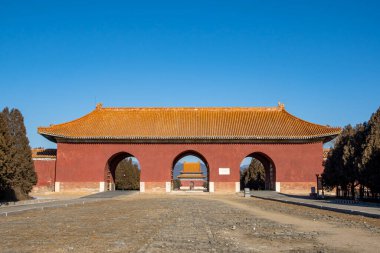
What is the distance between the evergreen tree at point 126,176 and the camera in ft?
161

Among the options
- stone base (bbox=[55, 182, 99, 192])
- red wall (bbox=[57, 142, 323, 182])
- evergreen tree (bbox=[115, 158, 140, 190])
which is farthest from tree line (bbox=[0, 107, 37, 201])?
evergreen tree (bbox=[115, 158, 140, 190])

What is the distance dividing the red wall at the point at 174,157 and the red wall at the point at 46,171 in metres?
1.02

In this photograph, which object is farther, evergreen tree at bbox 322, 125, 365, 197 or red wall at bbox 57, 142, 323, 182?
red wall at bbox 57, 142, 323, 182

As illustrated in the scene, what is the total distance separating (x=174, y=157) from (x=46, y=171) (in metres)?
10.6

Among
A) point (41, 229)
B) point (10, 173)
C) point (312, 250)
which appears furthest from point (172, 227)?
point (10, 173)

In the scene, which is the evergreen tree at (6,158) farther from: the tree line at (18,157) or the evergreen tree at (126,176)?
the evergreen tree at (126,176)

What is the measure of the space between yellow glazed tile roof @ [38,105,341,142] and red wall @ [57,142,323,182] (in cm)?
101

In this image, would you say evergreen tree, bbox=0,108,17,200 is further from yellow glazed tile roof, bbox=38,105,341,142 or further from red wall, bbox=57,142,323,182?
red wall, bbox=57,142,323,182

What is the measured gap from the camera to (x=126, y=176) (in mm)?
50688

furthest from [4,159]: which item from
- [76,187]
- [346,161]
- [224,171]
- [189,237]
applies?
[224,171]

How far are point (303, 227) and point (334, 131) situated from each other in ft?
76.7

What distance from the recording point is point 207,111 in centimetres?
Result: 3669

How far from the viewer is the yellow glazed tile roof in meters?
32.3

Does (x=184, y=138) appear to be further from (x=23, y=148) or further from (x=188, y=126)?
(x=23, y=148)
